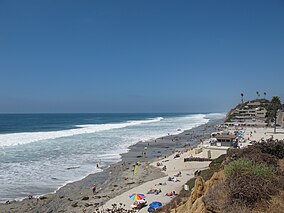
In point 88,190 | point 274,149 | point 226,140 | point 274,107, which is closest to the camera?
point 274,149

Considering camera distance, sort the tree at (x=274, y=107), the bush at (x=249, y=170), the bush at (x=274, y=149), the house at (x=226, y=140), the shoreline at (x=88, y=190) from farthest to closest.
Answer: the tree at (x=274, y=107) < the house at (x=226, y=140) < the shoreline at (x=88, y=190) < the bush at (x=274, y=149) < the bush at (x=249, y=170)

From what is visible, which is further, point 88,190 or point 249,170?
point 88,190

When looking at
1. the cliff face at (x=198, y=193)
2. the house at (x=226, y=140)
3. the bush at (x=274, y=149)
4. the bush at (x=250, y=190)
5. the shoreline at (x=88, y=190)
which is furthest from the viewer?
the house at (x=226, y=140)

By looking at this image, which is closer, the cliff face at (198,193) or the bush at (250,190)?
the bush at (250,190)

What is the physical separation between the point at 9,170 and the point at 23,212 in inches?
456

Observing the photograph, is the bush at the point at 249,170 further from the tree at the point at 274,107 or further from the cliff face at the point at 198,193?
the tree at the point at 274,107

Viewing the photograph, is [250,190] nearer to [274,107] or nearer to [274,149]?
[274,149]

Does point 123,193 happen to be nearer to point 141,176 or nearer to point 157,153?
point 141,176

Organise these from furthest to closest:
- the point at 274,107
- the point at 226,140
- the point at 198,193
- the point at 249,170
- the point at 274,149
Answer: the point at 274,107 < the point at 226,140 < the point at 274,149 < the point at 198,193 < the point at 249,170

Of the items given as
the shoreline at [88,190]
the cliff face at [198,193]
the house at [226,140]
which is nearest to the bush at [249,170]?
the cliff face at [198,193]

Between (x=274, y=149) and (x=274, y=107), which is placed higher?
(x=274, y=107)

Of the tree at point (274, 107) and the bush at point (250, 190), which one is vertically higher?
the tree at point (274, 107)

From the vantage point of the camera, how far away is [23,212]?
673 inches

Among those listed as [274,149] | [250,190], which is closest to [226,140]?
[274,149]
